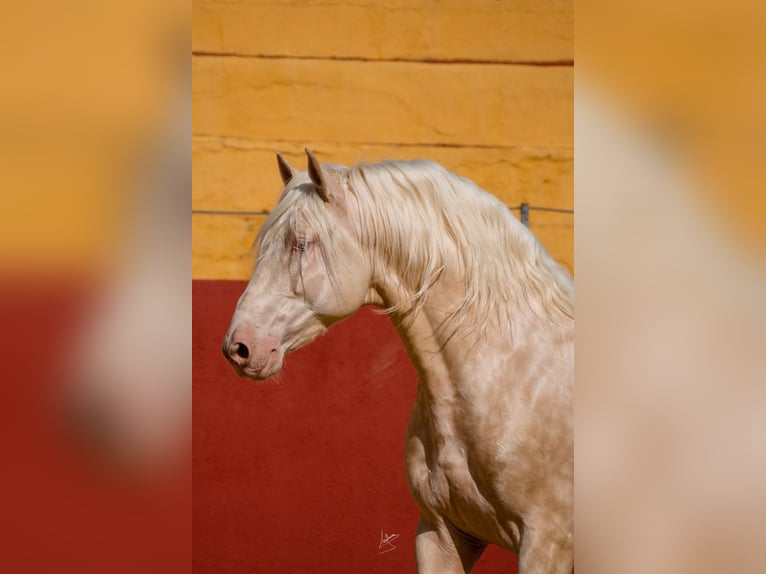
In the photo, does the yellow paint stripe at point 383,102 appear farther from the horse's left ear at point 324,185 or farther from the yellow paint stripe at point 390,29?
the horse's left ear at point 324,185

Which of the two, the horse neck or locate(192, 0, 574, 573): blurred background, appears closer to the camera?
the horse neck

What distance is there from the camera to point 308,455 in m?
4.37

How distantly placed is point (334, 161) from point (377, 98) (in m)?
0.37

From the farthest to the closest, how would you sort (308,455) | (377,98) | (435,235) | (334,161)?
(377,98)
(334,161)
(308,455)
(435,235)

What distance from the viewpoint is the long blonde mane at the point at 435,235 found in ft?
8.41

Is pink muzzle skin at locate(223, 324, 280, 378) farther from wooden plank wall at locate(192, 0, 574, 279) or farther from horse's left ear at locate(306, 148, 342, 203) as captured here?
wooden plank wall at locate(192, 0, 574, 279)

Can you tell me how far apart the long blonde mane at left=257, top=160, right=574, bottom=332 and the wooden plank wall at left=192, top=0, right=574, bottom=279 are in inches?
75.9

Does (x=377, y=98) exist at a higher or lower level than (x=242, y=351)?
higher
